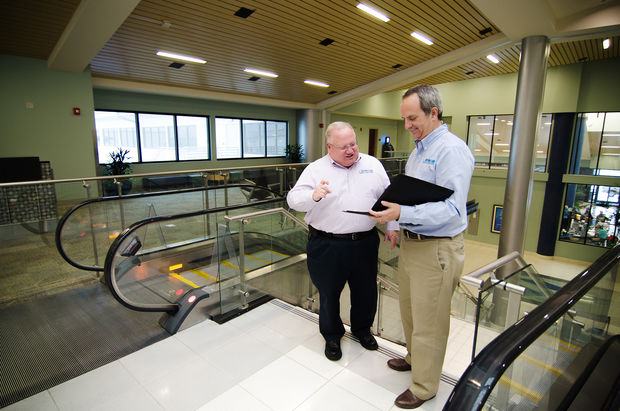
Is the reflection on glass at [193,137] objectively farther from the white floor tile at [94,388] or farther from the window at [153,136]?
the white floor tile at [94,388]

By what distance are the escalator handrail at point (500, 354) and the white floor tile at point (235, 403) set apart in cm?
135

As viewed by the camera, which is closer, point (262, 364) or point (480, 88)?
point (262, 364)

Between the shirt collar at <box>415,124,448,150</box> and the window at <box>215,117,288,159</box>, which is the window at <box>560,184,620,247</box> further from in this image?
the shirt collar at <box>415,124,448,150</box>

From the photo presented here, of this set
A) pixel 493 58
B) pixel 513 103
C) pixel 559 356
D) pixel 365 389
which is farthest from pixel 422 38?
pixel 365 389

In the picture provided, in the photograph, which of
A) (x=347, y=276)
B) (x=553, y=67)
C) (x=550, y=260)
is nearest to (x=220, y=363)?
(x=347, y=276)

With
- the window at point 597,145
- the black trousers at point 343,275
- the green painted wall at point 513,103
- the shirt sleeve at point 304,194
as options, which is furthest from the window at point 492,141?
the shirt sleeve at point 304,194

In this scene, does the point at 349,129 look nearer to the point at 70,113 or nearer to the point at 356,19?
the point at 356,19

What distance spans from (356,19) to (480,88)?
8491 millimetres

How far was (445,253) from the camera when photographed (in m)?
1.73

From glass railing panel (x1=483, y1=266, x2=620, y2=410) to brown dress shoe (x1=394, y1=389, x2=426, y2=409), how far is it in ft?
1.92

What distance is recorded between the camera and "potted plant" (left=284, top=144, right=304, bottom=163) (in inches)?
566

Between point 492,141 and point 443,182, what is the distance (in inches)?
558

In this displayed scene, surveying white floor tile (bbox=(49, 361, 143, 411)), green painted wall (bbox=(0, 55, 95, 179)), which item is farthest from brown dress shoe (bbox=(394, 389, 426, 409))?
green painted wall (bbox=(0, 55, 95, 179))

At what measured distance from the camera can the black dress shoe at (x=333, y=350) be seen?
88.9 inches
